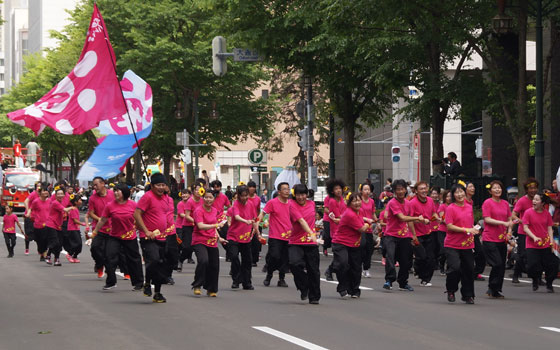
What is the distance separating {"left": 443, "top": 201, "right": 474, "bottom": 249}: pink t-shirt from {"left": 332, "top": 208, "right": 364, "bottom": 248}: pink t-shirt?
1.29 metres

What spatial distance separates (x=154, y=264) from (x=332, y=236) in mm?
3944

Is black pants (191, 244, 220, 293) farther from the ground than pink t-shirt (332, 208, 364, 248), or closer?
closer

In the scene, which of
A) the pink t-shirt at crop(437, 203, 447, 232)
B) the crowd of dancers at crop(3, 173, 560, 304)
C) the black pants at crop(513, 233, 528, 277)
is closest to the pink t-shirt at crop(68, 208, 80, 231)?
the crowd of dancers at crop(3, 173, 560, 304)

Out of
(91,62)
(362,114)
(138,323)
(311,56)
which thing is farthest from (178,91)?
(138,323)

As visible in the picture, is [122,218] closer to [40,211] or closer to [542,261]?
[542,261]

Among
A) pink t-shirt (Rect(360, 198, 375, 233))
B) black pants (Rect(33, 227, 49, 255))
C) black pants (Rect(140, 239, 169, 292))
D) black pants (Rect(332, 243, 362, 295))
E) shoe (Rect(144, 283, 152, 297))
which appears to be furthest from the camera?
black pants (Rect(33, 227, 49, 255))

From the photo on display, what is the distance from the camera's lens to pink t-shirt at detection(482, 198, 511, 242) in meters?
16.8

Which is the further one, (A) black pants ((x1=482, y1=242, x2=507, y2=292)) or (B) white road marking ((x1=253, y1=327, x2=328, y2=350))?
(A) black pants ((x1=482, y1=242, x2=507, y2=292))

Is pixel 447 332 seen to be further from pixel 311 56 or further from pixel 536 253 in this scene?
pixel 311 56

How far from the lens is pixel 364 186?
19.7 meters

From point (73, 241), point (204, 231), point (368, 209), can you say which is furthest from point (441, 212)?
point (73, 241)

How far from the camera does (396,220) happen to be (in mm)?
18234

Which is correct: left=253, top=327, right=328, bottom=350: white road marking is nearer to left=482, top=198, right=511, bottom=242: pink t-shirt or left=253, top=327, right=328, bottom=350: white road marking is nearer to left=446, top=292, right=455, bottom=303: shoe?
left=446, top=292, right=455, bottom=303: shoe

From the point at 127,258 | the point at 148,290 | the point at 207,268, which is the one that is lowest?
the point at 148,290
